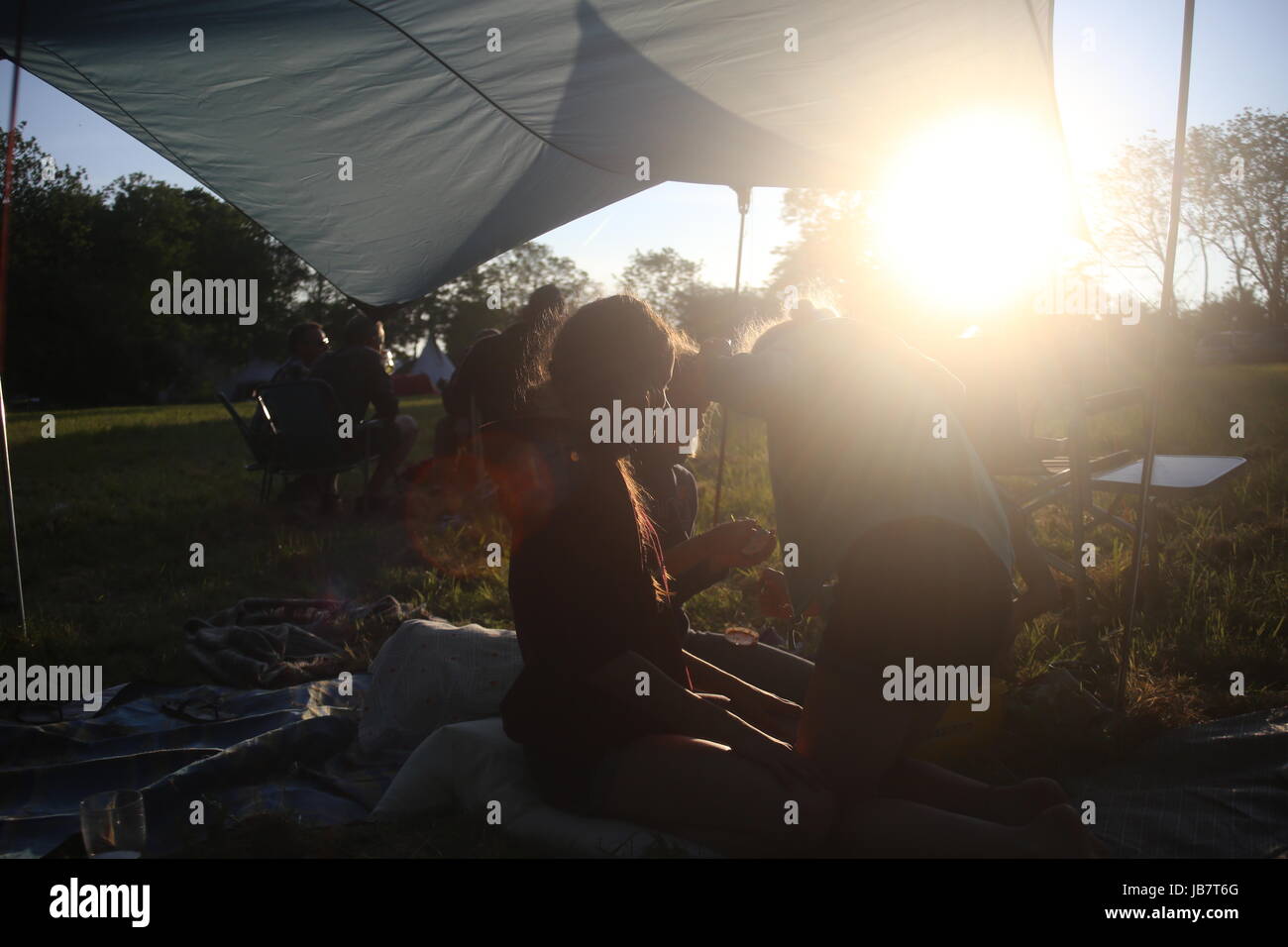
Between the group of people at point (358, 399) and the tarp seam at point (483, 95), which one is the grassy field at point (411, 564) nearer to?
the group of people at point (358, 399)

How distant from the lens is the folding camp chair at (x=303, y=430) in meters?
6.84

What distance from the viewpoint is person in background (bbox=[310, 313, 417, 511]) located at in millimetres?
7266

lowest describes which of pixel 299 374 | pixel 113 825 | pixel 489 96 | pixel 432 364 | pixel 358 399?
pixel 113 825

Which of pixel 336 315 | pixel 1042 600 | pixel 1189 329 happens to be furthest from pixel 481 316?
pixel 1042 600

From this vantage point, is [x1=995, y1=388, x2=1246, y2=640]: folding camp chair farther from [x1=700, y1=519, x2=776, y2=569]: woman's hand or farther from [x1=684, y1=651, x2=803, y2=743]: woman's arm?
[x1=684, y1=651, x2=803, y2=743]: woman's arm

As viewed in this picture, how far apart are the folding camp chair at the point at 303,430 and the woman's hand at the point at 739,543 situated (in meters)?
4.90

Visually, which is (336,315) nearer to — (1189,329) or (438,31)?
(1189,329)

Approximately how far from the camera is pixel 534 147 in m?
4.14

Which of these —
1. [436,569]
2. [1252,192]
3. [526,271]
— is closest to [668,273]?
[526,271]

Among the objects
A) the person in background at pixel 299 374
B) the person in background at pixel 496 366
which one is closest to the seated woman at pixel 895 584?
the person in background at pixel 496 366

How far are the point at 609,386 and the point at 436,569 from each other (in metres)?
3.69

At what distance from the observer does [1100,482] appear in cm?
439

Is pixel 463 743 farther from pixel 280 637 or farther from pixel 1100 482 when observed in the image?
pixel 1100 482
